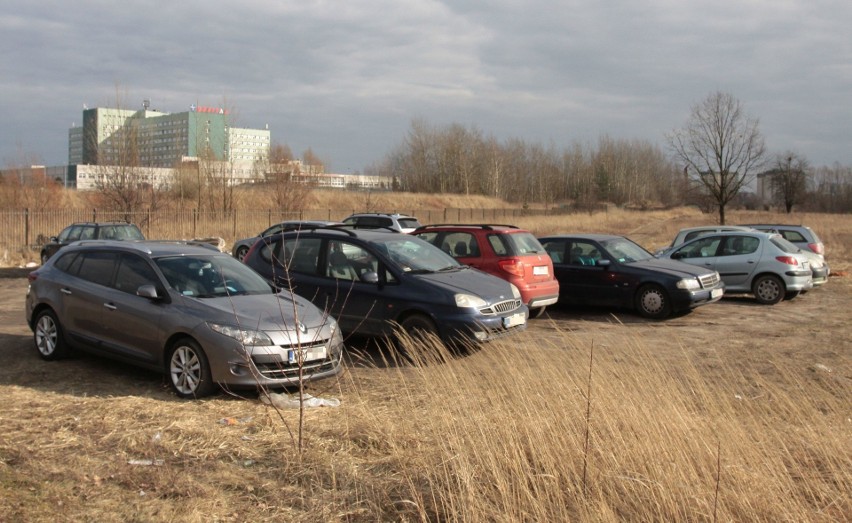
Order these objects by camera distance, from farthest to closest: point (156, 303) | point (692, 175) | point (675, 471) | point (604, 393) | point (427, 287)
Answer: point (692, 175) → point (427, 287) → point (156, 303) → point (604, 393) → point (675, 471)

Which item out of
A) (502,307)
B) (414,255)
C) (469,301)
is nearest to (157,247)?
(414,255)

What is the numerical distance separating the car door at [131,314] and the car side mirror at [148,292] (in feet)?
0.28

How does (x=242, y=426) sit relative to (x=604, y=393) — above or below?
below

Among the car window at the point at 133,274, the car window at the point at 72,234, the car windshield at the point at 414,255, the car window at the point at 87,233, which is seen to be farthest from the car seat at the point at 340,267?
the car window at the point at 72,234

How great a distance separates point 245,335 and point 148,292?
134cm

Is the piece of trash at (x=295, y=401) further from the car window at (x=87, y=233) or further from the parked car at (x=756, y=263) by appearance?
the car window at (x=87, y=233)

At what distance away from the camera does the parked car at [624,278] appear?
1306 centimetres

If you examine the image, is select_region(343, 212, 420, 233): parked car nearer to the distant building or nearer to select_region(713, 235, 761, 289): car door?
select_region(713, 235, 761, 289): car door

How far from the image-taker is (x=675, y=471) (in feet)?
13.5

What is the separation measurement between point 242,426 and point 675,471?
11.9 ft

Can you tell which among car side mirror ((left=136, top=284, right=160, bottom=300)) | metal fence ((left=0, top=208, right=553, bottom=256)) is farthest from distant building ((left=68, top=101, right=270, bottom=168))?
car side mirror ((left=136, top=284, right=160, bottom=300))

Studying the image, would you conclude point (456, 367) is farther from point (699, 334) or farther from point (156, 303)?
point (699, 334)

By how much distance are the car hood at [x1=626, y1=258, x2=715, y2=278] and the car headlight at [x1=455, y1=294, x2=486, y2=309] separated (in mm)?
5405

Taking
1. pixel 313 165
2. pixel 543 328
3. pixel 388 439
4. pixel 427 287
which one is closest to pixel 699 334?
pixel 543 328
